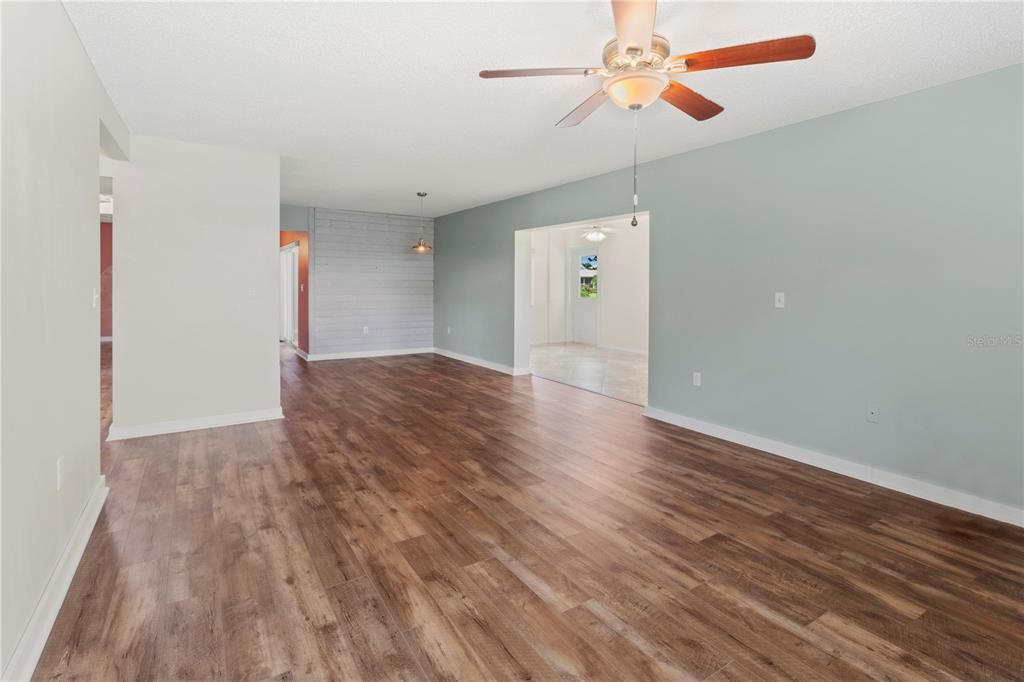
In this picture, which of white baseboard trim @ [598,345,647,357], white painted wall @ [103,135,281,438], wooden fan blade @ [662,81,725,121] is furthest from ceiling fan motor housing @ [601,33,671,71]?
white baseboard trim @ [598,345,647,357]

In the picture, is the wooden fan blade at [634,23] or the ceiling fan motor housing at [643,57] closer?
the wooden fan blade at [634,23]

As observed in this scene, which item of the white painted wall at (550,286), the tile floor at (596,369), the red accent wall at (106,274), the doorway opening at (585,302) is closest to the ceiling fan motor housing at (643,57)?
the tile floor at (596,369)

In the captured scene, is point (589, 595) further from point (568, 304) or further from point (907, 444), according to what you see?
Result: point (568, 304)

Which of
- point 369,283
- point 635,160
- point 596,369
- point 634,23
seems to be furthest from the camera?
point 369,283

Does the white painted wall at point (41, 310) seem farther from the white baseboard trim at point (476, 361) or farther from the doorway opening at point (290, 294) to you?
the doorway opening at point (290, 294)

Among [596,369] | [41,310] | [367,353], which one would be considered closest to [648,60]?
[41,310]

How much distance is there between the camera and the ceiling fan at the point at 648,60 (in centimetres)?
193

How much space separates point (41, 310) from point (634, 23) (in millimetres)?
2451

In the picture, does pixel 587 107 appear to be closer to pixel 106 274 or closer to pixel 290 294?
pixel 290 294

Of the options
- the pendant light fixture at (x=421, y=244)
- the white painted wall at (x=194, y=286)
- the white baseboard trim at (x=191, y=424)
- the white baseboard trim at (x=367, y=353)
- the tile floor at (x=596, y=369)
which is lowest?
the white baseboard trim at (x=191, y=424)

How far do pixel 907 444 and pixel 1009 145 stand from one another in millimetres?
1745

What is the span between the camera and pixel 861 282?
350 centimetres

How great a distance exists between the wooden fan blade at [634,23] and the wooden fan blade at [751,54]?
199mm

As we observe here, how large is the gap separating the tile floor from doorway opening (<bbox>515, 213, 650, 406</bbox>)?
0.01 meters
